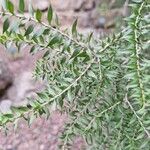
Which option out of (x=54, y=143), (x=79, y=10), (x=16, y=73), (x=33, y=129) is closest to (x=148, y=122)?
(x=54, y=143)

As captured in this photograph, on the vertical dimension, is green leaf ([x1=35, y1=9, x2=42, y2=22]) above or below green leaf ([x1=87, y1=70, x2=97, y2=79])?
above

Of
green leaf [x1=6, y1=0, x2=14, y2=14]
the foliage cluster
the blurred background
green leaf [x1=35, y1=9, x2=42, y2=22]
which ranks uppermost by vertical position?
green leaf [x1=6, y1=0, x2=14, y2=14]

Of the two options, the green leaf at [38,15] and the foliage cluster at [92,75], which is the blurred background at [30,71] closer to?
the foliage cluster at [92,75]

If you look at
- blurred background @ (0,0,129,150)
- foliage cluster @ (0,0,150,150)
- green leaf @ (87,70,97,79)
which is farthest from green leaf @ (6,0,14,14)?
blurred background @ (0,0,129,150)

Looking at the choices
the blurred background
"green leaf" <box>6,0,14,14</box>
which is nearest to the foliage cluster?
"green leaf" <box>6,0,14,14</box>

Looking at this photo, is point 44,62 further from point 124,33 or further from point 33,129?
point 33,129

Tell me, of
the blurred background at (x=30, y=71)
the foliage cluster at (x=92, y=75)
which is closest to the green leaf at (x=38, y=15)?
the foliage cluster at (x=92, y=75)

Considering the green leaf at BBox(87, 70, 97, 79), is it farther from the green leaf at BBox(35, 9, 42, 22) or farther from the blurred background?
the blurred background

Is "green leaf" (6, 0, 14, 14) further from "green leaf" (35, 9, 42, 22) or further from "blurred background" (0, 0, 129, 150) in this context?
"blurred background" (0, 0, 129, 150)

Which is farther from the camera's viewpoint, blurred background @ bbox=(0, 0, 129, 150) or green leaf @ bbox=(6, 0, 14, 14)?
blurred background @ bbox=(0, 0, 129, 150)
